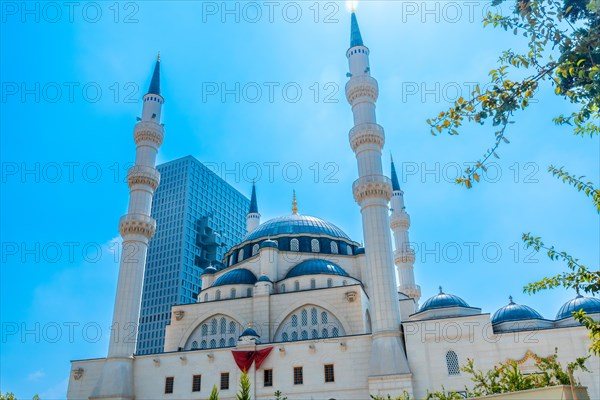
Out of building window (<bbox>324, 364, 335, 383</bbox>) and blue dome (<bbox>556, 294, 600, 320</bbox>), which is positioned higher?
blue dome (<bbox>556, 294, 600, 320</bbox>)

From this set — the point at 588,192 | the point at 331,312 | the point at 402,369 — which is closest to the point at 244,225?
the point at 331,312

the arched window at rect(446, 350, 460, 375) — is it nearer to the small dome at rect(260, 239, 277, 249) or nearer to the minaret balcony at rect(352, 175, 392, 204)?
the minaret balcony at rect(352, 175, 392, 204)

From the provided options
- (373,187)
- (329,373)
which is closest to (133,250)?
(329,373)

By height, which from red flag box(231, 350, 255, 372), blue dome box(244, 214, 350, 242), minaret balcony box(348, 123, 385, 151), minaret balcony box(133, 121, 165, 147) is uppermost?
minaret balcony box(133, 121, 165, 147)

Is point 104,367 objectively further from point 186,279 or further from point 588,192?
point 186,279

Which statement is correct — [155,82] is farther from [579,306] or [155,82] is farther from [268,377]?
[579,306]

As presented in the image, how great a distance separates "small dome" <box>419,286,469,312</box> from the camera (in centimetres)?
2545

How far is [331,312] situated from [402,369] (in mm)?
6767

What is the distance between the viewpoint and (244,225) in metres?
91.4

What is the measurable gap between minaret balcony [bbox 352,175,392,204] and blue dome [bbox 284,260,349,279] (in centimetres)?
583

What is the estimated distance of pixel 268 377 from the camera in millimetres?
23953

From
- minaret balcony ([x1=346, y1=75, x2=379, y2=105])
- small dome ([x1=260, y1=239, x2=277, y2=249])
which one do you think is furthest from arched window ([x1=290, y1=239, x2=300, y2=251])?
minaret balcony ([x1=346, y1=75, x2=379, y2=105])

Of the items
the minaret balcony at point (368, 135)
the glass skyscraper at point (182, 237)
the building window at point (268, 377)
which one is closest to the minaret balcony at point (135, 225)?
the building window at point (268, 377)

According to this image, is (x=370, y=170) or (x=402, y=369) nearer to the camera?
(x=402, y=369)
